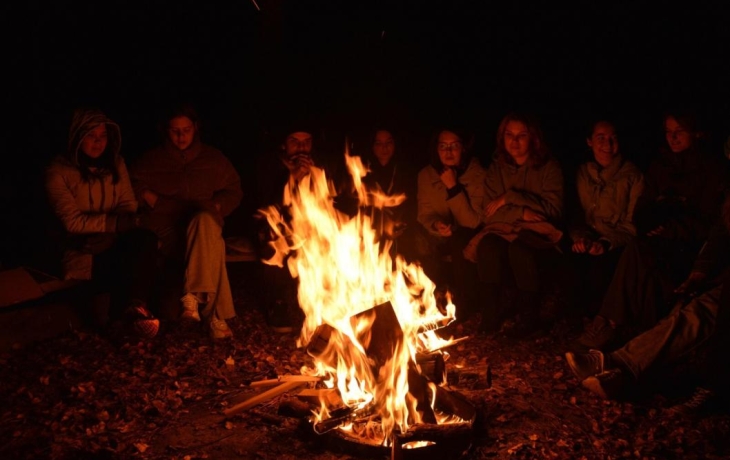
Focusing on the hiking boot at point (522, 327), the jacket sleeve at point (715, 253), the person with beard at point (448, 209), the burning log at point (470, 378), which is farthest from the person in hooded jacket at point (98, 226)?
the jacket sleeve at point (715, 253)

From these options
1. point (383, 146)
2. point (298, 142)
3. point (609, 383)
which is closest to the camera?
point (609, 383)

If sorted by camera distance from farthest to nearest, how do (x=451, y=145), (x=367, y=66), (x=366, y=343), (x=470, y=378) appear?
(x=367, y=66) → (x=451, y=145) → (x=470, y=378) → (x=366, y=343)

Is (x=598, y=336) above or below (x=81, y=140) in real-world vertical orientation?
below

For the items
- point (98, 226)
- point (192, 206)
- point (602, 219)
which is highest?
point (192, 206)

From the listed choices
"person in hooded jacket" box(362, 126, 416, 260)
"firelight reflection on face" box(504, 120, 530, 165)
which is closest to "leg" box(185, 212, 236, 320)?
"person in hooded jacket" box(362, 126, 416, 260)

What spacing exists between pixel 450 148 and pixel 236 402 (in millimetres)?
3717

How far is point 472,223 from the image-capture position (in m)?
7.08

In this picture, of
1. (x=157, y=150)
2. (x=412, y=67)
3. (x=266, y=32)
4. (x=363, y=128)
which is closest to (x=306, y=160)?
(x=157, y=150)

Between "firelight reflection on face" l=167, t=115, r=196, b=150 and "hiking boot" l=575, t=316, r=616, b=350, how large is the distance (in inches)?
174

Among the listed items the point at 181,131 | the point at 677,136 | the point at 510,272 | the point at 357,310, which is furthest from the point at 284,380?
the point at 677,136

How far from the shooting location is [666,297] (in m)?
5.70

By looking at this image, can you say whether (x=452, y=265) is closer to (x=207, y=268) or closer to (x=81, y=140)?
(x=207, y=268)

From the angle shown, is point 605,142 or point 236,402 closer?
point 236,402

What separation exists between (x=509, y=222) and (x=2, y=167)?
232 inches
